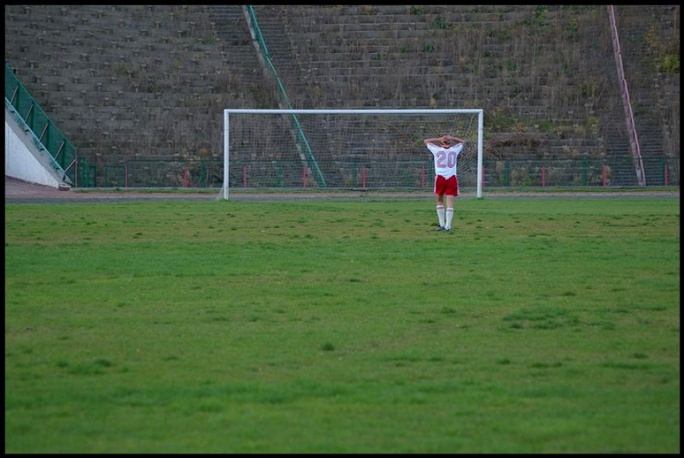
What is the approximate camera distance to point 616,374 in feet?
28.7

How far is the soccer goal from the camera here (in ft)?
139

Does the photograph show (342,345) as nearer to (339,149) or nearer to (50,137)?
(339,149)

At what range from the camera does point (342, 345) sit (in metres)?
9.91

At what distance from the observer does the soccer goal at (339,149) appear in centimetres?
4234

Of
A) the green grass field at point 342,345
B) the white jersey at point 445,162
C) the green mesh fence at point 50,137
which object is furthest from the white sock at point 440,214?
the green mesh fence at point 50,137

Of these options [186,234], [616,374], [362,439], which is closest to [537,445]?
[362,439]

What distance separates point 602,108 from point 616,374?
42243mm

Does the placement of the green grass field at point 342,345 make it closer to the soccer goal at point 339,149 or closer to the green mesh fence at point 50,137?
the soccer goal at point 339,149

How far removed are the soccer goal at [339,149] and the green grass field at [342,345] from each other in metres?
22.3

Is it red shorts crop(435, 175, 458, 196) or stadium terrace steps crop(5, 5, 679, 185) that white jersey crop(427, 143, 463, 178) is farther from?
stadium terrace steps crop(5, 5, 679, 185)

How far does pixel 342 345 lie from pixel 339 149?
34.6 meters

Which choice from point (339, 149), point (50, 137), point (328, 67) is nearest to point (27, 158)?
point (50, 137)

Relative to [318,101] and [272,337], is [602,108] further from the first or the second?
[272,337]

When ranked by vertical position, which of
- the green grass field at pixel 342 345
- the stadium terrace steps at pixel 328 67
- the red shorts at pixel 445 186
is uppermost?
the stadium terrace steps at pixel 328 67
